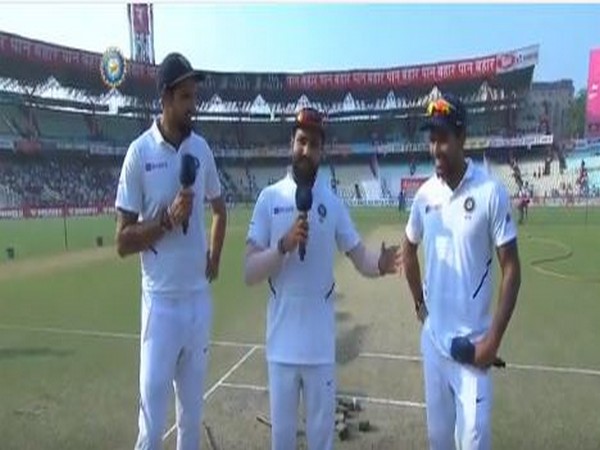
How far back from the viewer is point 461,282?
371 cm

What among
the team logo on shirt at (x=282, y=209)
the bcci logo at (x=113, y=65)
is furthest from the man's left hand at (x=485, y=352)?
the bcci logo at (x=113, y=65)

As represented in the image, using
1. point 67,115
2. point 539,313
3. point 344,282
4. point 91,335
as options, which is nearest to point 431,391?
point 91,335

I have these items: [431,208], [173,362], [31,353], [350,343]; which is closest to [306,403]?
[173,362]

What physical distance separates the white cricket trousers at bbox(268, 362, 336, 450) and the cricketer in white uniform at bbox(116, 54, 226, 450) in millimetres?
636

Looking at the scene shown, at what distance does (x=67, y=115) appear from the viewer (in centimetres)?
6300

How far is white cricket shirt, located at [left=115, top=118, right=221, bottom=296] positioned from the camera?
12.9 feet

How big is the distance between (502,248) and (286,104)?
236ft

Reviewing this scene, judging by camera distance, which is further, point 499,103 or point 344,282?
point 499,103

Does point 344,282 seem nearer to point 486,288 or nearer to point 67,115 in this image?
point 486,288

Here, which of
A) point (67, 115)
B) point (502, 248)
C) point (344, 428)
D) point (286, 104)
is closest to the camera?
point (502, 248)

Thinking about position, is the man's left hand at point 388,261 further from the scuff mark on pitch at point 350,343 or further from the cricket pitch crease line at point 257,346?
the cricket pitch crease line at point 257,346

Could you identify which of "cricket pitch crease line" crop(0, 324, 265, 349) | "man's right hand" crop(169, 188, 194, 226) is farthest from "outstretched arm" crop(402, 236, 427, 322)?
"cricket pitch crease line" crop(0, 324, 265, 349)

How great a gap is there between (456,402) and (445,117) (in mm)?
1633

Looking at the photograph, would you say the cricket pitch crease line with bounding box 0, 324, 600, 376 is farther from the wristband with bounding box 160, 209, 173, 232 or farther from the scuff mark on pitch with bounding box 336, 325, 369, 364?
the wristband with bounding box 160, 209, 173, 232
